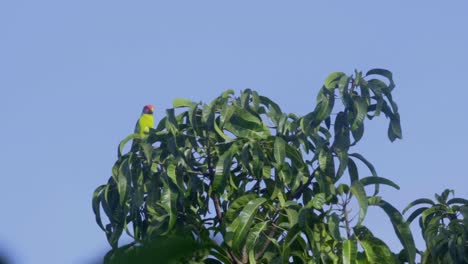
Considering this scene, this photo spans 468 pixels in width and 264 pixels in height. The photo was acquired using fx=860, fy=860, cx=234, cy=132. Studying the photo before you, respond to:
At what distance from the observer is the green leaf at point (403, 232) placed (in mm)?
4016

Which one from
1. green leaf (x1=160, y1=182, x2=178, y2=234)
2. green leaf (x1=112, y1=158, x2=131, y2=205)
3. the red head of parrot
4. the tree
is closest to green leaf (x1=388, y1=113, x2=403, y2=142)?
the tree

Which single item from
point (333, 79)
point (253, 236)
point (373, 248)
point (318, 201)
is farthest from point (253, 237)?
point (333, 79)

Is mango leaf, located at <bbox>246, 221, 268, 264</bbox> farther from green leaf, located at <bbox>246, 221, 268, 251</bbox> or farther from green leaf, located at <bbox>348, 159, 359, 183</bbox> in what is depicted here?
green leaf, located at <bbox>348, 159, 359, 183</bbox>

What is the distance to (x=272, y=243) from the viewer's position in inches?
160

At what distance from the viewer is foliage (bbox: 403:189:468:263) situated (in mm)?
4073

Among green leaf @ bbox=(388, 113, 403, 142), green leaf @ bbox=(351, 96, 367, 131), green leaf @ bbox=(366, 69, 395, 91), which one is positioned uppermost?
green leaf @ bbox=(366, 69, 395, 91)

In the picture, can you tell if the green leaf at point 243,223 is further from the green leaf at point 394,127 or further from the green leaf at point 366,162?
the green leaf at point 394,127

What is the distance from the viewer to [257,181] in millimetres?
4254

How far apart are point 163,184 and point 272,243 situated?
592mm

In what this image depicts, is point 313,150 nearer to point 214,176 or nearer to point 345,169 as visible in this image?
point 345,169

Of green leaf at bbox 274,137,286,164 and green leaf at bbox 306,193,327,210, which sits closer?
green leaf at bbox 306,193,327,210

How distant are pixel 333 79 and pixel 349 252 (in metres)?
1.04

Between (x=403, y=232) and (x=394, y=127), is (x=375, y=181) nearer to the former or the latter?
(x=403, y=232)

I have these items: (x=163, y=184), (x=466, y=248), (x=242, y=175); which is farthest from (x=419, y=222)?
(x=163, y=184)
